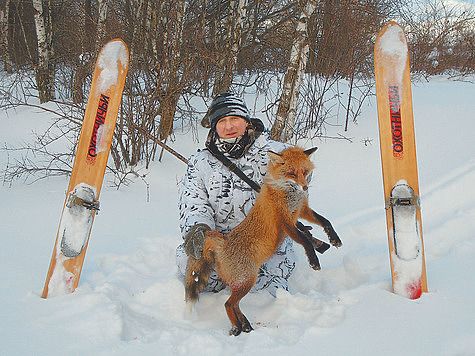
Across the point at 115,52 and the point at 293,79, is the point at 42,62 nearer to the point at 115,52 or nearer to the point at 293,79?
the point at 293,79

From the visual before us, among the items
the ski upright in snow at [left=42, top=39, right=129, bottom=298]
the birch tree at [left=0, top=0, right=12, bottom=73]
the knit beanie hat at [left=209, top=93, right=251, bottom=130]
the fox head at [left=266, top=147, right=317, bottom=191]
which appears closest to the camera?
the fox head at [left=266, top=147, right=317, bottom=191]

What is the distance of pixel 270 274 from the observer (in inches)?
111

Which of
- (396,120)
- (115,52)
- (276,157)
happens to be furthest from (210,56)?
(276,157)

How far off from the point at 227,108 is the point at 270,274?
4.07 ft

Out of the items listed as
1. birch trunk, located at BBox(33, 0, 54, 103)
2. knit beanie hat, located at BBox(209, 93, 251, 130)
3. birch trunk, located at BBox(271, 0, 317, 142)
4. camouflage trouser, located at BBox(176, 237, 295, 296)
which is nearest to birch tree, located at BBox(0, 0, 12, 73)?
birch trunk, located at BBox(33, 0, 54, 103)

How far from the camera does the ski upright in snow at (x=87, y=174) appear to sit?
2.55m

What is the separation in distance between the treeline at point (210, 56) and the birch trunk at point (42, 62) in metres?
0.02

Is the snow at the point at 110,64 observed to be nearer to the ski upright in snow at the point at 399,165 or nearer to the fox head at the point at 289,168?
the fox head at the point at 289,168

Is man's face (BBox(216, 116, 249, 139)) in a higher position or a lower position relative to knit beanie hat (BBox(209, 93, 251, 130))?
lower

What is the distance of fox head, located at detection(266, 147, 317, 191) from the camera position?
7.47ft

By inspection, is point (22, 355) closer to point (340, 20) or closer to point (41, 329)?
point (41, 329)

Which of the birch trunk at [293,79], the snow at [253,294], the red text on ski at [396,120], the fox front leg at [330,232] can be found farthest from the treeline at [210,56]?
the fox front leg at [330,232]

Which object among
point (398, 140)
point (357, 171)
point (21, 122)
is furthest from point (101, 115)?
point (21, 122)

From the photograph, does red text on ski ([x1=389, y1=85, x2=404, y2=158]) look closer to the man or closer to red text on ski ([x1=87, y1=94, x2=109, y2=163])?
the man
